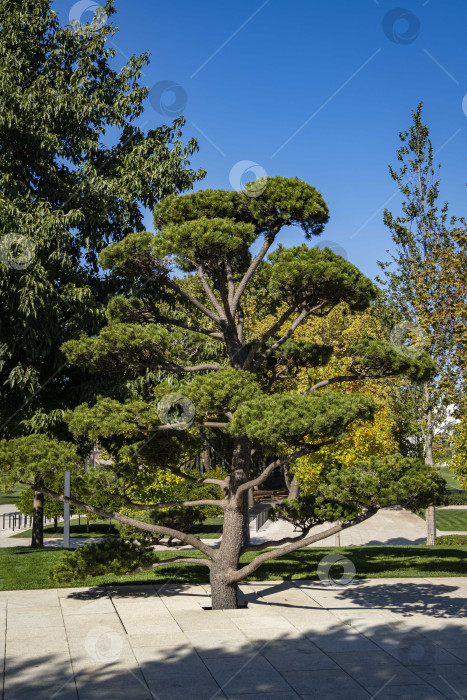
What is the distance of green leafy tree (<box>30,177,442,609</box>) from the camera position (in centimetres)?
950

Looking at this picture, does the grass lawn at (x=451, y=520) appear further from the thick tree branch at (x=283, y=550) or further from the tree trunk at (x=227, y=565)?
the tree trunk at (x=227, y=565)

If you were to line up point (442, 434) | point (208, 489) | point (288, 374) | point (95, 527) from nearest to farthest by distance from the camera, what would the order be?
point (288, 374) → point (442, 434) → point (208, 489) → point (95, 527)

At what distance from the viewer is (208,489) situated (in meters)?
23.4

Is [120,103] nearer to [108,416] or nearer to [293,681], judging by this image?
[108,416]

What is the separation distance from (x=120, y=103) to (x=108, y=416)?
35.0 ft

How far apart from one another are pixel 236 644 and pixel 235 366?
453 centimetres

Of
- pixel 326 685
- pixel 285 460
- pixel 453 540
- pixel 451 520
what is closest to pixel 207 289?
pixel 285 460

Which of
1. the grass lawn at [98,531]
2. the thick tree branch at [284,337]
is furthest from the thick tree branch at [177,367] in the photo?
the grass lawn at [98,531]

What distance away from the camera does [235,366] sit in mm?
11461

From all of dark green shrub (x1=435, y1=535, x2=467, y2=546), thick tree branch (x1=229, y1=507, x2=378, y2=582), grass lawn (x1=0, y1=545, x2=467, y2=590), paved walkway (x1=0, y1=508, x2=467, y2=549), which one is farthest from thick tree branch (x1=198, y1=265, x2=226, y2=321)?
dark green shrub (x1=435, y1=535, x2=467, y2=546)

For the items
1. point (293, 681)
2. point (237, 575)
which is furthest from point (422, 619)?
point (293, 681)

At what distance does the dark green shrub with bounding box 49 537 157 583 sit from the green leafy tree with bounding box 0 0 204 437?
5208 mm

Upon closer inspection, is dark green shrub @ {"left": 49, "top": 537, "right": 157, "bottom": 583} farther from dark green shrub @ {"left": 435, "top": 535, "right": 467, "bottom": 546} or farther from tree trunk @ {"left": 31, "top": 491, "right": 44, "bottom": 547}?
dark green shrub @ {"left": 435, "top": 535, "right": 467, "bottom": 546}

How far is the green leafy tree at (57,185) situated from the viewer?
49.8 feet
